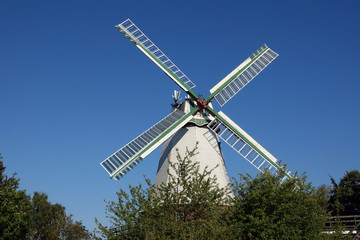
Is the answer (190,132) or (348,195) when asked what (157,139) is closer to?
(190,132)

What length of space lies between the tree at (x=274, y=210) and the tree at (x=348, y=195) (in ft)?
69.7

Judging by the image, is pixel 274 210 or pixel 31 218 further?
pixel 31 218

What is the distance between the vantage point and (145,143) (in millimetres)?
24453

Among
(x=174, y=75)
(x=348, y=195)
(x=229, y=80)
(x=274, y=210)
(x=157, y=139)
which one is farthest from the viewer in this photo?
(x=348, y=195)

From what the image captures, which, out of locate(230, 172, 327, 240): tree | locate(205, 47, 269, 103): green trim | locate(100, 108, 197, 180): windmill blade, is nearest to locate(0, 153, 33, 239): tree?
locate(100, 108, 197, 180): windmill blade

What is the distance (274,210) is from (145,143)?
9377 mm

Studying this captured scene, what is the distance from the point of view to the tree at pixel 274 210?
729 inches

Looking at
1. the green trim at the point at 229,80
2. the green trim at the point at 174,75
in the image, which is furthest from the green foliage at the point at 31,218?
the green trim at the point at 229,80

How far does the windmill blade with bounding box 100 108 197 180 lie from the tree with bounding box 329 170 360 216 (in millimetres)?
23882

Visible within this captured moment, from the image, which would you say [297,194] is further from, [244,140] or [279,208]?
[244,140]

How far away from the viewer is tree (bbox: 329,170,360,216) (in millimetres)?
40438

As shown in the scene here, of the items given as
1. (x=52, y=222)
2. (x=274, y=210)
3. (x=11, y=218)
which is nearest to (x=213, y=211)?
(x=274, y=210)

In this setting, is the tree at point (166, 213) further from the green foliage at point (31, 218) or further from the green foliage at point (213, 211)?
the green foliage at point (31, 218)

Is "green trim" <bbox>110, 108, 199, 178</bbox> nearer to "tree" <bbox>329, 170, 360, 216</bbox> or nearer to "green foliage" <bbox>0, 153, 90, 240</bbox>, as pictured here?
"green foliage" <bbox>0, 153, 90, 240</bbox>
